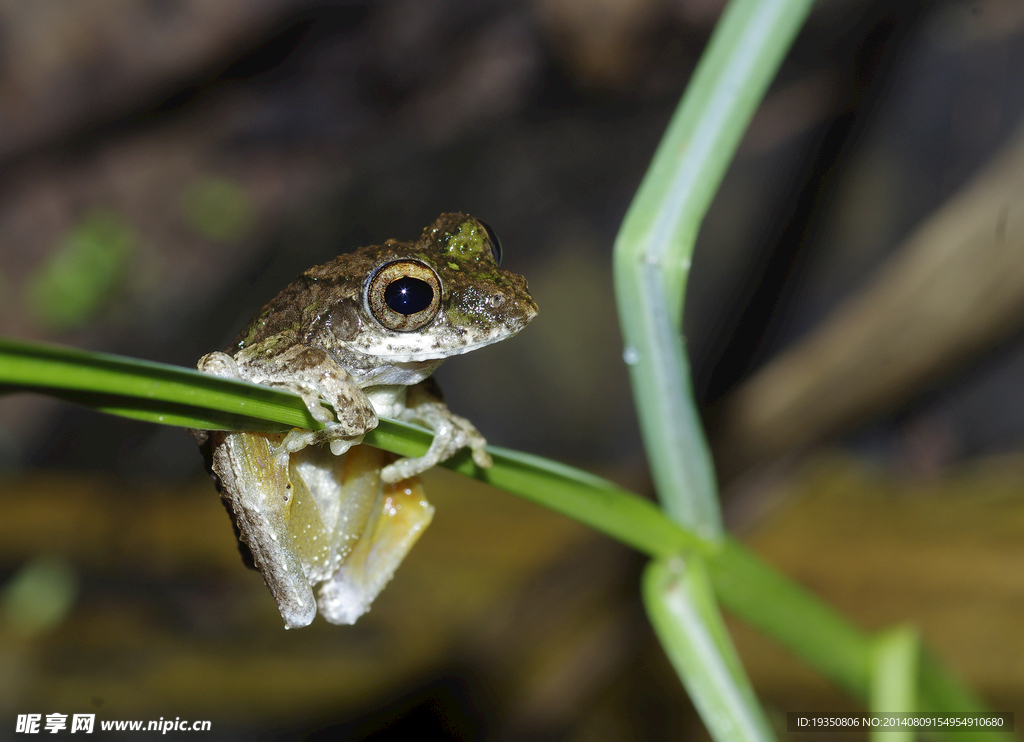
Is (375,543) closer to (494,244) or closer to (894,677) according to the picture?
(494,244)

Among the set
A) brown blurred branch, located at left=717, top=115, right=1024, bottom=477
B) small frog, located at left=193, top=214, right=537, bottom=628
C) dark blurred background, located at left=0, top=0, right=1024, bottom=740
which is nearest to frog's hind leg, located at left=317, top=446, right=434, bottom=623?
small frog, located at left=193, top=214, right=537, bottom=628

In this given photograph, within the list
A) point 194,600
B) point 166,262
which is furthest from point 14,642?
point 166,262

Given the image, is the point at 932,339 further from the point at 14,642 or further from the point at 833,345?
the point at 14,642

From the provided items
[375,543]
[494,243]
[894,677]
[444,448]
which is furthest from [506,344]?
[444,448]

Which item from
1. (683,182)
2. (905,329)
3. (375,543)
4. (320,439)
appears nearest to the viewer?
(320,439)

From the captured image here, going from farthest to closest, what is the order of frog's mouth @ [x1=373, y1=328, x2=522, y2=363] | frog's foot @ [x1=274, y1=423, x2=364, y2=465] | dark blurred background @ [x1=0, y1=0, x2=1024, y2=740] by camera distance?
dark blurred background @ [x1=0, y1=0, x2=1024, y2=740] < frog's mouth @ [x1=373, y1=328, x2=522, y2=363] < frog's foot @ [x1=274, y1=423, x2=364, y2=465]

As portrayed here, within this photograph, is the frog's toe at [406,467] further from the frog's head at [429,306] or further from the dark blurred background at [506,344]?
the dark blurred background at [506,344]

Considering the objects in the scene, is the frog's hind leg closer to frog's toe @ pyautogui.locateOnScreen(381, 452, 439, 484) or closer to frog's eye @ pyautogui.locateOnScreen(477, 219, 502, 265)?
frog's toe @ pyautogui.locateOnScreen(381, 452, 439, 484)

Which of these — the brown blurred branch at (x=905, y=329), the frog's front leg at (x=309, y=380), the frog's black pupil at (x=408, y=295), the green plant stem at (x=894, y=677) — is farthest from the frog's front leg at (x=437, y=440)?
the brown blurred branch at (x=905, y=329)
